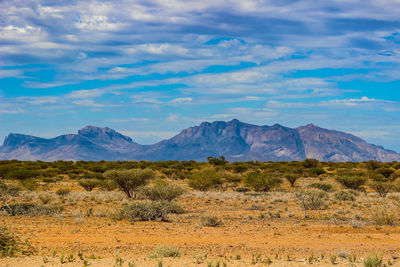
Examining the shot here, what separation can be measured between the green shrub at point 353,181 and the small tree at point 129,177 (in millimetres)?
19311

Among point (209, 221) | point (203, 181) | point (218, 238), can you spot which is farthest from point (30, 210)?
point (203, 181)

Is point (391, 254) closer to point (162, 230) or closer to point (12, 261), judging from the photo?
point (162, 230)

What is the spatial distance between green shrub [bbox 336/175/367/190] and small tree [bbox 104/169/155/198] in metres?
19.3

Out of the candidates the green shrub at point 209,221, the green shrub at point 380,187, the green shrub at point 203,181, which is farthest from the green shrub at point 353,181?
the green shrub at point 209,221

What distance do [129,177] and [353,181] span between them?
70.7 feet

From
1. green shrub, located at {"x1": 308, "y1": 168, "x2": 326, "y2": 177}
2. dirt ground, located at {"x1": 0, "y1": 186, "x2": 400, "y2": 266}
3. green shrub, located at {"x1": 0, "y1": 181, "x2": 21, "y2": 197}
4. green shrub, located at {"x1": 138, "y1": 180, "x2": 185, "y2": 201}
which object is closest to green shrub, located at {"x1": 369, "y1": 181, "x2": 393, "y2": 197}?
dirt ground, located at {"x1": 0, "y1": 186, "x2": 400, "y2": 266}

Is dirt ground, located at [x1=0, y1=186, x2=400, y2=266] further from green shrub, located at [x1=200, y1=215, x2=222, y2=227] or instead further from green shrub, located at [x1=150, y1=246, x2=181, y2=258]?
green shrub, located at [x1=200, y1=215, x2=222, y2=227]

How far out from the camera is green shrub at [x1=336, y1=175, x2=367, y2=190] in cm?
4012

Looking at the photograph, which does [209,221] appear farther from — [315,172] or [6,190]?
[315,172]

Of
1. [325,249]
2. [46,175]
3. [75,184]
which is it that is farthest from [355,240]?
[46,175]

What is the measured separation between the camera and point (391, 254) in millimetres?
13844

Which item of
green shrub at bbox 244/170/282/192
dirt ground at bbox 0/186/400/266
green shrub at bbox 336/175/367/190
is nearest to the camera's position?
dirt ground at bbox 0/186/400/266

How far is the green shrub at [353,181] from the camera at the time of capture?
4012 centimetres

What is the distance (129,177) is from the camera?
3033 cm
